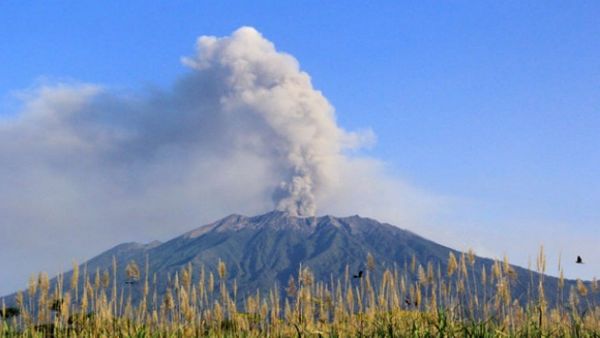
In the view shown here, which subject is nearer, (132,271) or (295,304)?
(295,304)

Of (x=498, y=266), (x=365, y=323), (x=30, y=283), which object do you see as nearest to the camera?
(x=498, y=266)

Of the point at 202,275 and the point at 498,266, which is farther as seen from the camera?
the point at 202,275

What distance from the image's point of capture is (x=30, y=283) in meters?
12.3

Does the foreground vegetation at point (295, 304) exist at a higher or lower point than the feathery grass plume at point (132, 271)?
lower

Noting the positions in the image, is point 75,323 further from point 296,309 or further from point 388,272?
point 388,272

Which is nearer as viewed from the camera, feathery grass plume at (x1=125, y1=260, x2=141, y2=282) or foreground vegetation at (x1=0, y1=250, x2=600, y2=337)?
foreground vegetation at (x1=0, y1=250, x2=600, y2=337)

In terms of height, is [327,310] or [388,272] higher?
[388,272]

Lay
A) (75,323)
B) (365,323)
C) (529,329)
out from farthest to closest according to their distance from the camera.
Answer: (75,323) → (365,323) → (529,329)

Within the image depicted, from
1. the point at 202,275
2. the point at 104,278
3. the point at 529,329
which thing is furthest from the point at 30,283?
the point at 529,329

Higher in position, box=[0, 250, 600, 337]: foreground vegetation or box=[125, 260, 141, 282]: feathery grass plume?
box=[125, 260, 141, 282]: feathery grass plume

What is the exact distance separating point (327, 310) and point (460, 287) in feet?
12.3

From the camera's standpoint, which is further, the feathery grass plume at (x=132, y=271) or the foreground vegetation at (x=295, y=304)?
the feathery grass plume at (x=132, y=271)

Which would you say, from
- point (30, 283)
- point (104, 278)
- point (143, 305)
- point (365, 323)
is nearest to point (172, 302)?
point (143, 305)

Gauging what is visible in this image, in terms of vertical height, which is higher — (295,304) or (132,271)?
(132,271)
